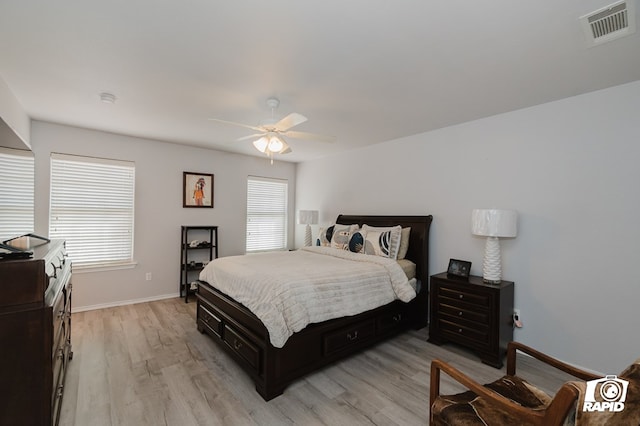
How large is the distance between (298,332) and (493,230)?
2107mm

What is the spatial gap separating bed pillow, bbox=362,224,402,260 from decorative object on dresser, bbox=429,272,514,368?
0.59 metres

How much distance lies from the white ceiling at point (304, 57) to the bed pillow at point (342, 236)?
163cm

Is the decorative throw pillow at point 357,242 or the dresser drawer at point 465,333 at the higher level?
the decorative throw pillow at point 357,242

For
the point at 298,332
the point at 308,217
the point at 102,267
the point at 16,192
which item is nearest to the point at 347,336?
the point at 298,332

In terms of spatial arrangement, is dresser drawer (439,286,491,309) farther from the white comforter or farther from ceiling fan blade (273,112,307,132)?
ceiling fan blade (273,112,307,132)

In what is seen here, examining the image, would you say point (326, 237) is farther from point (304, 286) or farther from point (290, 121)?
point (290, 121)

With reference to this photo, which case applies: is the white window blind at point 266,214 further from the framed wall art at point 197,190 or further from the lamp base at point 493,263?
the lamp base at point 493,263

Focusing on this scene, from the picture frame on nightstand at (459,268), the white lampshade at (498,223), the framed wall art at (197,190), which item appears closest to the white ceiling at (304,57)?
the white lampshade at (498,223)

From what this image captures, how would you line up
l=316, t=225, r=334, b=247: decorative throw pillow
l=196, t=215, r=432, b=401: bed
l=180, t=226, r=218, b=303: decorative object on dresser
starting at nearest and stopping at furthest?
l=196, t=215, r=432, b=401: bed < l=316, t=225, r=334, b=247: decorative throw pillow < l=180, t=226, r=218, b=303: decorative object on dresser

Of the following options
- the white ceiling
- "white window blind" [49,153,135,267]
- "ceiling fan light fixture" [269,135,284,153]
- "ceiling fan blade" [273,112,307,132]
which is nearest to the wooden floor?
"white window blind" [49,153,135,267]

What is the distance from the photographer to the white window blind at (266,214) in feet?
18.5

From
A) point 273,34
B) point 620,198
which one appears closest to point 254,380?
point 273,34

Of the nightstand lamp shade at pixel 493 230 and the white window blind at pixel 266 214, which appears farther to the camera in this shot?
the white window blind at pixel 266 214

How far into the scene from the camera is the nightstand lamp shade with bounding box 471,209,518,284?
2781 millimetres
